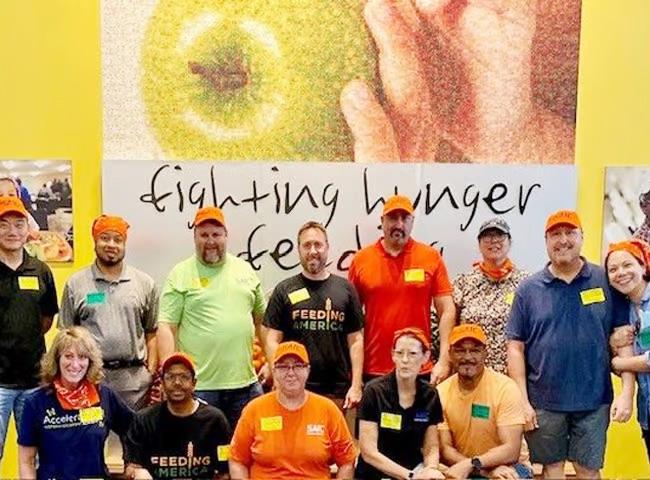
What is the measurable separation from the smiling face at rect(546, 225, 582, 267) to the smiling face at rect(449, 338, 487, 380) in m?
0.49

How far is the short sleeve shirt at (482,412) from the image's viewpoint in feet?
8.95

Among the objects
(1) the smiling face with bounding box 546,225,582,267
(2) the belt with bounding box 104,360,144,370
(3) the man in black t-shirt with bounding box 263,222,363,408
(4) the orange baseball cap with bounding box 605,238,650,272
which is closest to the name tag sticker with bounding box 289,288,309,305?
(3) the man in black t-shirt with bounding box 263,222,363,408

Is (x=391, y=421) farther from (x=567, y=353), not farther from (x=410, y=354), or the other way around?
(x=567, y=353)

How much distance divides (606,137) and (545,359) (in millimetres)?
1491

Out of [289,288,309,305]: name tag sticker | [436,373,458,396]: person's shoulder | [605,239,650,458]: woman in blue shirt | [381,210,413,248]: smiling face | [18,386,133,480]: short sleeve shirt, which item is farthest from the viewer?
[381,210,413,248]: smiling face

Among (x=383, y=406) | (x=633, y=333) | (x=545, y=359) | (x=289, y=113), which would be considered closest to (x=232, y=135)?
(x=289, y=113)

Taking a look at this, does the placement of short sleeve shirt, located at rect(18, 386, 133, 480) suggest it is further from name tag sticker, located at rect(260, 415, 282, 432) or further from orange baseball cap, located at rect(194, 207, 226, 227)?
orange baseball cap, located at rect(194, 207, 226, 227)

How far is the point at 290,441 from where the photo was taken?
251 cm

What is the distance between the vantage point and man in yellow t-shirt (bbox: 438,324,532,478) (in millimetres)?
2703

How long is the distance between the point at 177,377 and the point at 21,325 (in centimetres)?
91

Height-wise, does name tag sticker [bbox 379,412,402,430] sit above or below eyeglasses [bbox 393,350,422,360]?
below

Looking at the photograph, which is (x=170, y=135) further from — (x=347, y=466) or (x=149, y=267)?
(x=347, y=466)

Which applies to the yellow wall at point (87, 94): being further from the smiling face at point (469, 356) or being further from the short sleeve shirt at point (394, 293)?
the smiling face at point (469, 356)

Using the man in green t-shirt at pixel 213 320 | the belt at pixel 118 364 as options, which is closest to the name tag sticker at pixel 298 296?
the man in green t-shirt at pixel 213 320
